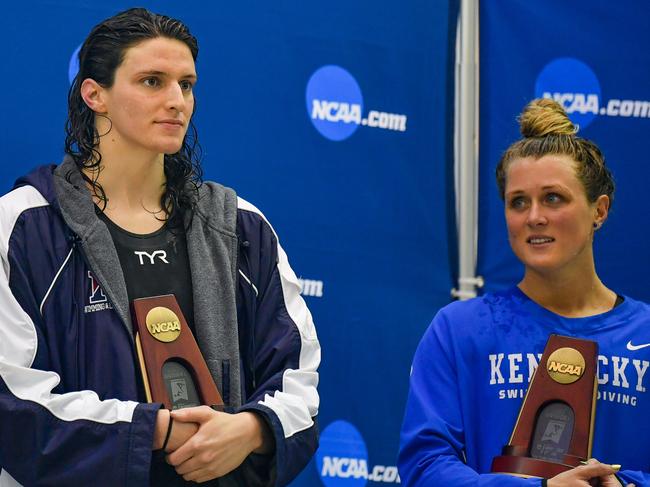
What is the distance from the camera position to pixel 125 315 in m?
2.16

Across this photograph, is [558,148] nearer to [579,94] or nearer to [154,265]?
[154,265]

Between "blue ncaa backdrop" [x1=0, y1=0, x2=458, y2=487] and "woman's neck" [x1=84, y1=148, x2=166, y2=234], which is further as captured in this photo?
"blue ncaa backdrop" [x1=0, y1=0, x2=458, y2=487]

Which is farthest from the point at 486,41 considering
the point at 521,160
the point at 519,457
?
the point at 519,457

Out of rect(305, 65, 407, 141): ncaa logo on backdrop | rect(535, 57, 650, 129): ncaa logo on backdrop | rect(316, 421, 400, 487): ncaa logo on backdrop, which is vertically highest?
rect(535, 57, 650, 129): ncaa logo on backdrop

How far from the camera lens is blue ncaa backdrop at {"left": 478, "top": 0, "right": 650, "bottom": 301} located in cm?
340

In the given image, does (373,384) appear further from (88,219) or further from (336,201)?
(88,219)

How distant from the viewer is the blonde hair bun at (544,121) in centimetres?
247

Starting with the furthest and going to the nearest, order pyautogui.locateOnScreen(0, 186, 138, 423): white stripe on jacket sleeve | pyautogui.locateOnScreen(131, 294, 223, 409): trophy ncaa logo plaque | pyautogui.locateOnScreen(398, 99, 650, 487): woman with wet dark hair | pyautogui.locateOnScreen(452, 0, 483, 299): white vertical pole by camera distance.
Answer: pyautogui.locateOnScreen(452, 0, 483, 299): white vertical pole
pyautogui.locateOnScreen(398, 99, 650, 487): woman with wet dark hair
pyautogui.locateOnScreen(131, 294, 223, 409): trophy ncaa logo plaque
pyautogui.locateOnScreen(0, 186, 138, 423): white stripe on jacket sleeve

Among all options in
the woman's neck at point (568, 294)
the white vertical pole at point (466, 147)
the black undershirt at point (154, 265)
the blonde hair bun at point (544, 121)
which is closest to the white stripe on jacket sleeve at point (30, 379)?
the black undershirt at point (154, 265)

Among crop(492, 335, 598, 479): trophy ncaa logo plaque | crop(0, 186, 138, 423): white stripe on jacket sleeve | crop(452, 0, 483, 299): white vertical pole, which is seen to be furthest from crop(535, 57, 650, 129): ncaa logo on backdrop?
crop(0, 186, 138, 423): white stripe on jacket sleeve

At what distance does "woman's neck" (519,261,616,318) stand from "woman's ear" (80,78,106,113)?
0.95 m

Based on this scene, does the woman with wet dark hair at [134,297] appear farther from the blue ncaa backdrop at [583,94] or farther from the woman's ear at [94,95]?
the blue ncaa backdrop at [583,94]

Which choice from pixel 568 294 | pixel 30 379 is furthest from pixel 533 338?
pixel 30 379

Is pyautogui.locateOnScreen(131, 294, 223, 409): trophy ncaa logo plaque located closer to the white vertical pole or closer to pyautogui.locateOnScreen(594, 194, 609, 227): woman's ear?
pyautogui.locateOnScreen(594, 194, 609, 227): woman's ear
